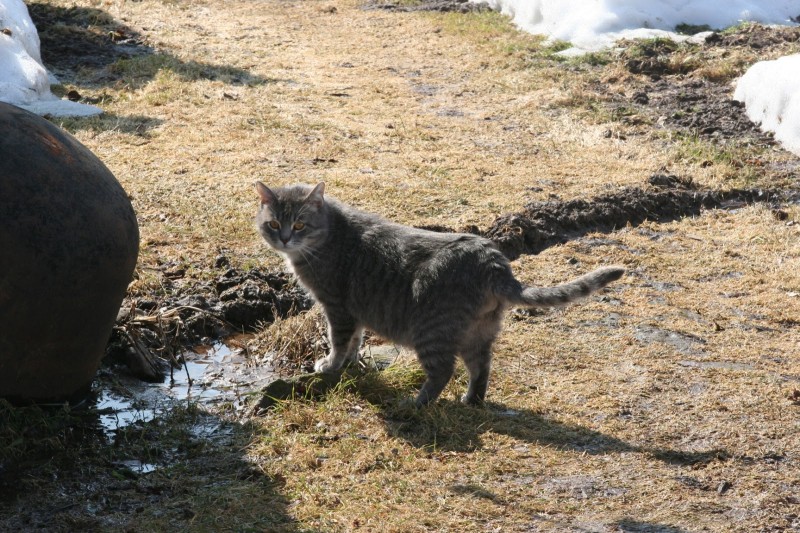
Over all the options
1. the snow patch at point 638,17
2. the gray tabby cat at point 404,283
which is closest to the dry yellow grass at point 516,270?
the gray tabby cat at point 404,283

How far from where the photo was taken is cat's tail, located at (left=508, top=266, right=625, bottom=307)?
4883 millimetres

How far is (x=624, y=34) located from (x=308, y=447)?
10249 millimetres

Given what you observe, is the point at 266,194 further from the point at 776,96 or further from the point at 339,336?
the point at 776,96

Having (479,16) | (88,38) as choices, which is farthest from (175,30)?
(479,16)

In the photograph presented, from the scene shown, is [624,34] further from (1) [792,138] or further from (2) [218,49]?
(2) [218,49]

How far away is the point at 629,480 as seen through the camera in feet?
15.2

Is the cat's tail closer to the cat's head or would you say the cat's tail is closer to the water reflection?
the cat's head


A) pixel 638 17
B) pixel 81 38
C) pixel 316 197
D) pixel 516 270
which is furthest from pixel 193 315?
pixel 638 17

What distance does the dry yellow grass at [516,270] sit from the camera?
4.50m

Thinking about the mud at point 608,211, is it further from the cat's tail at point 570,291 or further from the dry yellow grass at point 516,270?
the cat's tail at point 570,291

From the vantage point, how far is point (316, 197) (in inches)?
232

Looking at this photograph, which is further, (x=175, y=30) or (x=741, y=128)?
(x=175, y=30)

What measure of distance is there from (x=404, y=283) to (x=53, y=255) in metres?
1.93

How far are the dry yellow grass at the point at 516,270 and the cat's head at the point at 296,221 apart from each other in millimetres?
973
